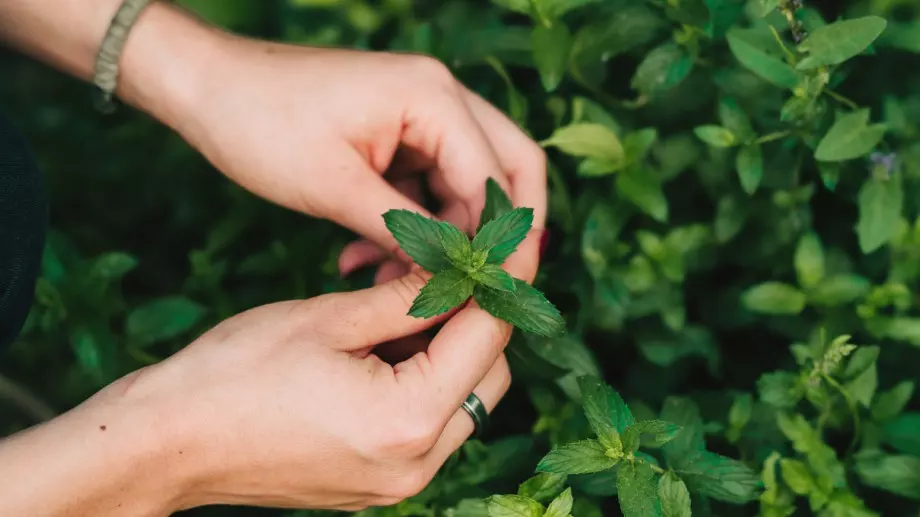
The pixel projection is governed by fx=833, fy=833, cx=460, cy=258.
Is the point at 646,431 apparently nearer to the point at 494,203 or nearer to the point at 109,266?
the point at 494,203

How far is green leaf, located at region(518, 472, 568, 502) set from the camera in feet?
3.10

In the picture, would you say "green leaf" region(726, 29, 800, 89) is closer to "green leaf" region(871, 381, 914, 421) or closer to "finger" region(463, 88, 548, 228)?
"finger" region(463, 88, 548, 228)

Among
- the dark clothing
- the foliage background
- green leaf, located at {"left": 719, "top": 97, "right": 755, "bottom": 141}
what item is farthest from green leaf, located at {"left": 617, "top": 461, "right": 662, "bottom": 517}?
the dark clothing

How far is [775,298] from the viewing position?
1174mm

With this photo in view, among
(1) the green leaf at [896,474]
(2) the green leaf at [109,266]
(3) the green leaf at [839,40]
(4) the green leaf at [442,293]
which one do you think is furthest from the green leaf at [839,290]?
(2) the green leaf at [109,266]

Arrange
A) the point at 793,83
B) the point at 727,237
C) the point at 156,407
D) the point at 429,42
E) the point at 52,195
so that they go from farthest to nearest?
the point at 52,195 < the point at 429,42 < the point at 727,237 < the point at 793,83 < the point at 156,407

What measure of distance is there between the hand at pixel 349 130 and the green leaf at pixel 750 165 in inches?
10.5

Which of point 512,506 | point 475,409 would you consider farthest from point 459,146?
point 512,506

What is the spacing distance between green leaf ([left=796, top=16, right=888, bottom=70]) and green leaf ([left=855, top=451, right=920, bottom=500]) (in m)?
0.51

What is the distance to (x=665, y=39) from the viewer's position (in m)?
1.31

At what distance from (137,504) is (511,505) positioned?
406mm

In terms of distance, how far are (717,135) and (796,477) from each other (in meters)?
0.45

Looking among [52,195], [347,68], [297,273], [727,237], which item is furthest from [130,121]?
[727,237]

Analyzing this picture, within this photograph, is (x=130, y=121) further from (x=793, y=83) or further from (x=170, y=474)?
(x=793, y=83)
